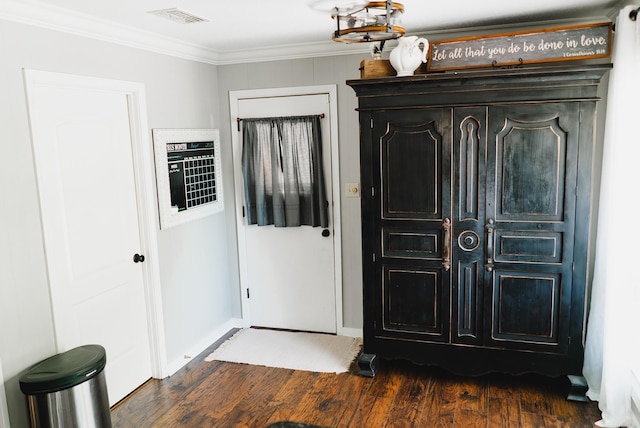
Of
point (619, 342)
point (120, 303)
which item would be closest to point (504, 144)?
point (619, 342)

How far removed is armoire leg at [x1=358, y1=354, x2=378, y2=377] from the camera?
11.5 feet

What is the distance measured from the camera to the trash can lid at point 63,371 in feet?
8.16

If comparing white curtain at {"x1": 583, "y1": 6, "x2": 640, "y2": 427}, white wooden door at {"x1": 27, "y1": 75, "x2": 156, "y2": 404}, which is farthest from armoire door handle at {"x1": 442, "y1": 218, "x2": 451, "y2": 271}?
white wooden door at {"x1": 27, "y1": 75, "x2": 156, "y2": 404}

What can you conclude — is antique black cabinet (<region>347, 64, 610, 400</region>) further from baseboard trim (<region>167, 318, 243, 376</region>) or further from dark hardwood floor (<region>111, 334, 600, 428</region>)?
baseboard trim (<region>167, 318, 243, 376</region>)

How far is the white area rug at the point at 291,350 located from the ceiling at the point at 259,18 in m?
2.30

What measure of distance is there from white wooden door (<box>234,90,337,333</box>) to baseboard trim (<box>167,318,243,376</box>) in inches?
7.0

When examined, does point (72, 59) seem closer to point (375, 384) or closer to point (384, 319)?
point (384, 319)

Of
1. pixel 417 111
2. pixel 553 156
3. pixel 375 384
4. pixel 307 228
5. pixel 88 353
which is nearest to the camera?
pixel 88 353

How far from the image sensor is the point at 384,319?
3.47 metres

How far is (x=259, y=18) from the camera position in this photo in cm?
308

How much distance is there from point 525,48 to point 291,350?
8.88 feet

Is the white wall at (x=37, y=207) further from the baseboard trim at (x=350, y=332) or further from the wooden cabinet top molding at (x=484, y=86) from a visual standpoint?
the wooden cabinet top molding at (x=484, y=86)

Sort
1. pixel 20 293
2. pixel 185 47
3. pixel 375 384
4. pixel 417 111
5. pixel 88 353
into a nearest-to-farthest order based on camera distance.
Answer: pixel 20 293 → pixel 88 353 → pixel 417 111 → pixel 375 384 → pixel 185 47

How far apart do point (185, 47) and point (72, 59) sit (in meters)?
1.05
